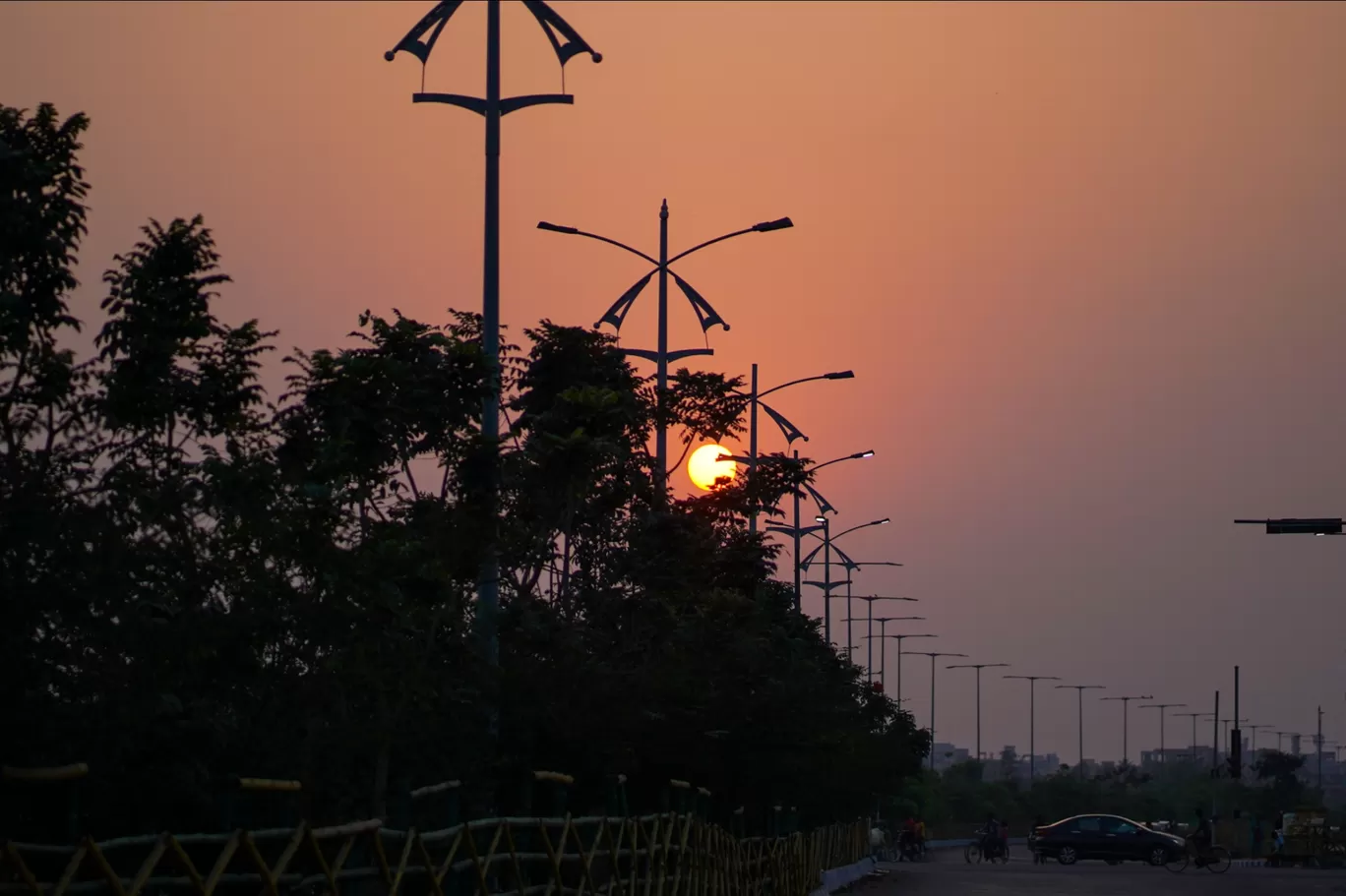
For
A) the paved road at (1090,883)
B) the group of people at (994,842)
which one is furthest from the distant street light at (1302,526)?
the group of people at (994,842)

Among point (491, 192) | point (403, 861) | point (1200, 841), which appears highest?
point (491, 192)

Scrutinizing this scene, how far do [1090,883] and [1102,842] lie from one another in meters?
20.9

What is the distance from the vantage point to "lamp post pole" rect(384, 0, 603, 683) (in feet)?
67.3

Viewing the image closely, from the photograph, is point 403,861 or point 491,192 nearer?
point 403,861

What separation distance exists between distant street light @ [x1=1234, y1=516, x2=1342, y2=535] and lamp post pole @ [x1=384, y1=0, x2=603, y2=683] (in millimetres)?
22371

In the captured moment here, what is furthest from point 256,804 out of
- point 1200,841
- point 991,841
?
point 991,841

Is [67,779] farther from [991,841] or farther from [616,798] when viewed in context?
[991,841]

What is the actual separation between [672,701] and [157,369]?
9.30 m

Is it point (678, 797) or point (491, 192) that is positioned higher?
point (491, 192)

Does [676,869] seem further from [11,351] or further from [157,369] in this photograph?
[11,351]

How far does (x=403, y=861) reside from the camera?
14.2 meters

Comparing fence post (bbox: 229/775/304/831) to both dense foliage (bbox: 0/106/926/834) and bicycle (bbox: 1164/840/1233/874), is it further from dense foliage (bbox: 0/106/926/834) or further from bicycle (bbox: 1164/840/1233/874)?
bicycle (bbox: 1164/840/1233/874)

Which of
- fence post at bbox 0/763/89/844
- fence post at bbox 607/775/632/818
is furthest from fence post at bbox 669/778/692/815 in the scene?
fence post at bbox 0/763/89/844

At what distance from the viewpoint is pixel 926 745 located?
90062 millimetres
